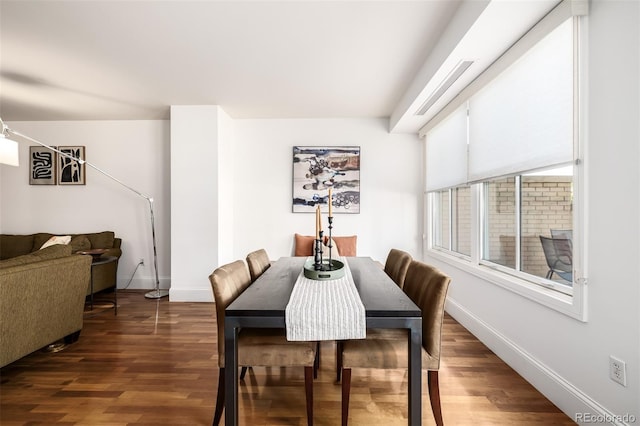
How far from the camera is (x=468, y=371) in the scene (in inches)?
82.0

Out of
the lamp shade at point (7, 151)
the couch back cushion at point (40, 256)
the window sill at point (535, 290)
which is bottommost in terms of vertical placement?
the window sill at point (535, 290)

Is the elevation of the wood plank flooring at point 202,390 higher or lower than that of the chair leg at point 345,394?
lower

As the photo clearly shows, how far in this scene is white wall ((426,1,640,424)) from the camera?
127 centimetres

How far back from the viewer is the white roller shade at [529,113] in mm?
1664

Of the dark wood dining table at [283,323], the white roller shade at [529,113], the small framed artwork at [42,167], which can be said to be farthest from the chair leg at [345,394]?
the small framed artwork at [42,167]

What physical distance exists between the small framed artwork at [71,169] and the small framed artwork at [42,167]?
125mm

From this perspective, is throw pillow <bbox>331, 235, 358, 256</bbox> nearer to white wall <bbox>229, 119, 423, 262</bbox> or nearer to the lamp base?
white wall <bbox>229, 119, 423, 262</bbox>

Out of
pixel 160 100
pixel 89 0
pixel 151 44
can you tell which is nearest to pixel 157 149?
pixel 160 100

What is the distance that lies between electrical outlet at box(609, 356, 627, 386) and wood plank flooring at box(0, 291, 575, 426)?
0.45m

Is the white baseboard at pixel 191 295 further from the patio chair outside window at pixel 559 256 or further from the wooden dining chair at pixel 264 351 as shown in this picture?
the patio chair outside window at pixel 559 256

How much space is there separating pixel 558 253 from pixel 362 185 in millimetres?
2646

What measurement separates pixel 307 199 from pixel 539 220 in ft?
9.16

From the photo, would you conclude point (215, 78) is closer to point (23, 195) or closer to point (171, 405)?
point (171, 405)

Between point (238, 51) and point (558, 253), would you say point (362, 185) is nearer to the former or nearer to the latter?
point (238, 51)
